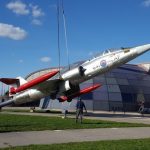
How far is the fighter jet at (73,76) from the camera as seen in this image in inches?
1189

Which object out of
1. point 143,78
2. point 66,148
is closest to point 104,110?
point 143,78

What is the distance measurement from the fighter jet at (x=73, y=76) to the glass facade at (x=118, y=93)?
15716mm

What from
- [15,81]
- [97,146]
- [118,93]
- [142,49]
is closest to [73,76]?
[15,81]

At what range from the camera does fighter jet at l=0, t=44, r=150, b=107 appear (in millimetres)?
30208

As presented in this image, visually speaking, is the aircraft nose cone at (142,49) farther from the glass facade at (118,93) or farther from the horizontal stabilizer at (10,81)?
the glass facade at (118,93)

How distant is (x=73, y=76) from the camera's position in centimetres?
3122

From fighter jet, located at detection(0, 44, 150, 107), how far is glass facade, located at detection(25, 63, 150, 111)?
619 inches

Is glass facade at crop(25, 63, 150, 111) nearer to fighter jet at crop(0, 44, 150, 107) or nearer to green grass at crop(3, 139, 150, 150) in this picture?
fighter jet at crop(0, 44, 150, 107)

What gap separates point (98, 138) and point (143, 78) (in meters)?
44.3

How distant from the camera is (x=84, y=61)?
32.3m

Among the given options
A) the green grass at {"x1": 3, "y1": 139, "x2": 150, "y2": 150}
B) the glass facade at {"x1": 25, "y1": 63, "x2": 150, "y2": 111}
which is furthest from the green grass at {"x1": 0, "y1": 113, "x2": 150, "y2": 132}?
the glass facade at {"x1": 25, "y1": 63, "x2": 150, "y2": 111}

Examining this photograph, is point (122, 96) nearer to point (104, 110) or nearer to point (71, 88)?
point (104, 110)

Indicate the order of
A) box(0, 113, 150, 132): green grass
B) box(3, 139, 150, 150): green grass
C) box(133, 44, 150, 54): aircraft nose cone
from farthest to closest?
box(133, 44, 150, 54): aircraft nose cone → box(0, 113, 150, 132): green grass → box(3, 139, 150, 150): green grass

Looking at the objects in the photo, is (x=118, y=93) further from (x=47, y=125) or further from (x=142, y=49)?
(x=47, y=125)
